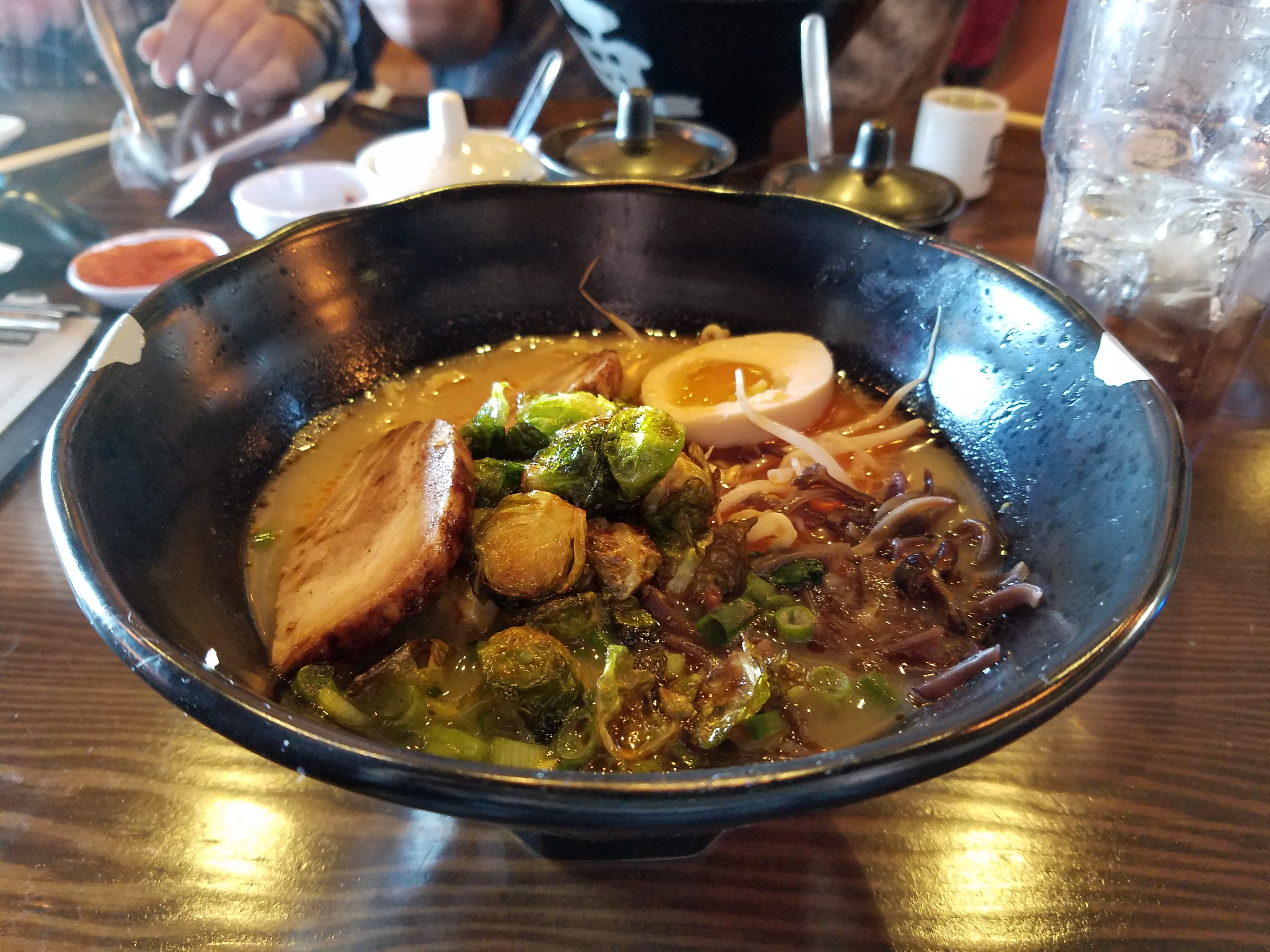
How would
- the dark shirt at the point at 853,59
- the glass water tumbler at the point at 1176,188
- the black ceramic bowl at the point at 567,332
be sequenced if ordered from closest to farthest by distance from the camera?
the black ceramic bowl at the point at 567,332 < the glass water tumbler at the point at 1176,188 < the dark shirt at the point at 853,59

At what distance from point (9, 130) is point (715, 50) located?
3499 mm

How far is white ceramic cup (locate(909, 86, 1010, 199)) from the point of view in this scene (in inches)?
137

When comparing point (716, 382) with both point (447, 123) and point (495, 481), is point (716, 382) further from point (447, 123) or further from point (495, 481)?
point (447, 123)

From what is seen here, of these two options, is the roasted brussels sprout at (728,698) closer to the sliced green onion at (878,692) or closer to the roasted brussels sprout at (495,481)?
the sliced green onion at (878,692)

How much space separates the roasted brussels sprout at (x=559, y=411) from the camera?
1.92 meters

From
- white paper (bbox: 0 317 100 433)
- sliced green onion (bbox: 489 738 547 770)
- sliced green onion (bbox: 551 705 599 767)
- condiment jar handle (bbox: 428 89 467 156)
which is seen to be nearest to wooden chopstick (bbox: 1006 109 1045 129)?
condiment jar handle (bbox: 428 89 467 156)

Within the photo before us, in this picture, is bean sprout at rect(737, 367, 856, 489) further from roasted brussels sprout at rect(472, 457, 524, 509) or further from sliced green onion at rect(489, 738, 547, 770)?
sliced green onion at rect(489, 738, 547, 770)

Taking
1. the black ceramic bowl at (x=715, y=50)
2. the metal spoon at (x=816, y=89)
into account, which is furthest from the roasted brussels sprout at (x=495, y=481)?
the black ceramic bowl at (x=715, y=50)

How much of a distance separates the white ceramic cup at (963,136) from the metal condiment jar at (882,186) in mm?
589

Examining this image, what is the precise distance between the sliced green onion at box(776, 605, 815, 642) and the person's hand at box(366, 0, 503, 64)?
470 centimetres

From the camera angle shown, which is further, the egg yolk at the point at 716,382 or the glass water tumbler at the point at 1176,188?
the egg yolk at the point at 716,382

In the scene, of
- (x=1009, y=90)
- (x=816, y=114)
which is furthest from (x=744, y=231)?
(x=1009, y=90)

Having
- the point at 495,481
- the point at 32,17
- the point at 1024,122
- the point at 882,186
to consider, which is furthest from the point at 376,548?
the point at 32,17

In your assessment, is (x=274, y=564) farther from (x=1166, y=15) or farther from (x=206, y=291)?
(x=1166, y=15)
